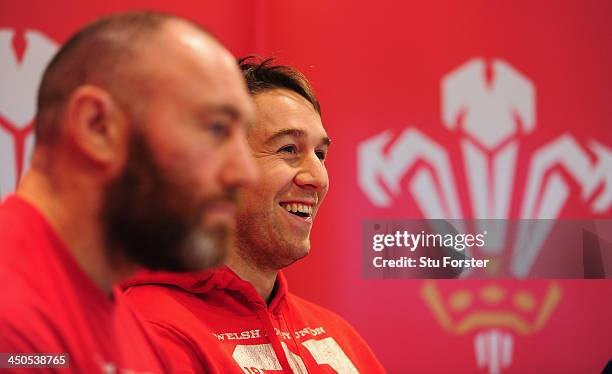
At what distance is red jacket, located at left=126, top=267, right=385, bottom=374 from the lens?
1.30m

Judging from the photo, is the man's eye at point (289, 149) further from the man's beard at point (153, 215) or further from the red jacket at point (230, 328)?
the man's beard at point (153, 215)

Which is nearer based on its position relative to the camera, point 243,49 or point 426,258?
point 426,258

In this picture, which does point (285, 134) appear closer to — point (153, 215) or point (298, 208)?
point (298, 208)

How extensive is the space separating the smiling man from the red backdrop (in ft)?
2.18

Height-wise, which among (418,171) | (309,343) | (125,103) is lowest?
(309,343)

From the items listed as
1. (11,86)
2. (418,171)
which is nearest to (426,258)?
(418,171)

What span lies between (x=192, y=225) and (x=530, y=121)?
1.79 m

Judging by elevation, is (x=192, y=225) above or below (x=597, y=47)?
below

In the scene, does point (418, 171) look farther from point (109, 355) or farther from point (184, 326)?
point (109, 355)

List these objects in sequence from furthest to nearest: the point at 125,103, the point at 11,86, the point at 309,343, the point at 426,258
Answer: the point at 426,258, the point at 11,86, the point at 309,343, the point at 125,103

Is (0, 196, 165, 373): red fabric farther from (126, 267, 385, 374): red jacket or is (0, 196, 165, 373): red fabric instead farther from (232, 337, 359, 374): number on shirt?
(232, 337, 359, 374): number on shirt

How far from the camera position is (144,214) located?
725 mm

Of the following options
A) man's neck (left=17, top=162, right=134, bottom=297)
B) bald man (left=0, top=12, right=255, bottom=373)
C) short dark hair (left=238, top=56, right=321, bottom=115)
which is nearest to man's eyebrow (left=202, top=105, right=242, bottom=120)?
bald man (left=0, top=12, right=255, bottom=373)

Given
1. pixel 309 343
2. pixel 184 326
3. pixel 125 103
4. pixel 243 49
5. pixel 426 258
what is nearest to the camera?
pixel 125 103
